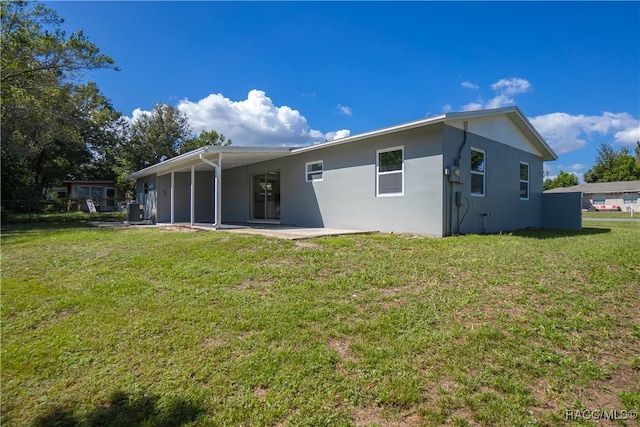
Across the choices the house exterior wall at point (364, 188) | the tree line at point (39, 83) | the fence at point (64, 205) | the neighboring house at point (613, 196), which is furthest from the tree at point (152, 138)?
the neighboring house at point (613, 196)

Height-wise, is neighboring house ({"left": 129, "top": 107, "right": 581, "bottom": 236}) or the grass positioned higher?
neighboring house ({"left": 129, "top": 107, "right": 581, "bottom": 236})

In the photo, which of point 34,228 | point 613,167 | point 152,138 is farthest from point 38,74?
point 613,167

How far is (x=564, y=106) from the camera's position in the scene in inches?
578

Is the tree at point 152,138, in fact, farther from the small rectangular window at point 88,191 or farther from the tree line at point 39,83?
the small rectangular window at point 88,191

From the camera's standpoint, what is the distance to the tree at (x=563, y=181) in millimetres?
46906

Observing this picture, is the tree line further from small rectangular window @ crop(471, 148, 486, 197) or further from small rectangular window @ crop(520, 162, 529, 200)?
small rectangular window @ crop(520, 162, 529, 200)

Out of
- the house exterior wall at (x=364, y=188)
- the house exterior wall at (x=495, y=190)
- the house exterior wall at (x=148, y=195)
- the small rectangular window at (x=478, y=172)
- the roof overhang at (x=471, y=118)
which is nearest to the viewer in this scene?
the roof overhang at (x=471, y=118)

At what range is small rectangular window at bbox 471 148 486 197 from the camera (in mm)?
9023

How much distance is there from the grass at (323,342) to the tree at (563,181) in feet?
169

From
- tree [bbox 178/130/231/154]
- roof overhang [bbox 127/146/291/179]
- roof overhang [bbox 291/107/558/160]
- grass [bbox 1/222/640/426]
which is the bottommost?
grass [bbox 1/222/640/426]

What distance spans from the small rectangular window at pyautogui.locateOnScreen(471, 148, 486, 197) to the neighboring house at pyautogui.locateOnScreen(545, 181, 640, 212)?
2729 cm

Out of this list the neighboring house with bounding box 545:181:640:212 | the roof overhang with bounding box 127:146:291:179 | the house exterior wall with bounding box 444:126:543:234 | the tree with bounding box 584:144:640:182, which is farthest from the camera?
the tree with bounding box 584:144:640:182

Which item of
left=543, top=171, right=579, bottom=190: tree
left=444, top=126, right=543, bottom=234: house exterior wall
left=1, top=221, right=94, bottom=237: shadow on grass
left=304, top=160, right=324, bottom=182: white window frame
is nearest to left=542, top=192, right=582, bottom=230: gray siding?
left=444, top=126, right=543, bottom=234: house exterior wall

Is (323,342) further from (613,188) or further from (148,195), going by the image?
(613,188)
